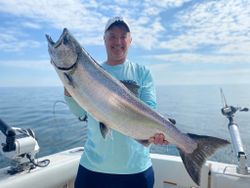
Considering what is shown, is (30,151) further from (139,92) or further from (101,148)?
(139,92)

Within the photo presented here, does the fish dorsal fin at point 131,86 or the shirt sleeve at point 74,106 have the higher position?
the fish dorsal fin at point 131,86

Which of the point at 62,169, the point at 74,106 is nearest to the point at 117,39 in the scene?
the point at 74,106

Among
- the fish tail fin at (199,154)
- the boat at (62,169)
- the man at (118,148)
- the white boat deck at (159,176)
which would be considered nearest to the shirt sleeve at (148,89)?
the man at (118,148)

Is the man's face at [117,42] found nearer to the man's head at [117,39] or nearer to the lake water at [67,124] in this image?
the man's head at [117,39]

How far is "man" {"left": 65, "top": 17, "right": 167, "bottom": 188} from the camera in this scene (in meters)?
2.79

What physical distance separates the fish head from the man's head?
676 mm

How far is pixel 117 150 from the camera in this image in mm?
2789

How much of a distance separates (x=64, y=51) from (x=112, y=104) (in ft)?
1.72

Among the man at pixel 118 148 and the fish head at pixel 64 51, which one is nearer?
the fish head at pixel 64 51

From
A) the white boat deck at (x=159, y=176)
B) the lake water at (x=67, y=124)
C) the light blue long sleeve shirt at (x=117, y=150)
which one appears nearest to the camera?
the light blue long sleeve shirt at (x=117, y=150)

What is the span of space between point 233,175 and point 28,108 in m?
9.80

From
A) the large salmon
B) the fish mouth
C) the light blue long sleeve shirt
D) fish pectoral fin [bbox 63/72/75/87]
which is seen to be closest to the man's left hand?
the large salmon

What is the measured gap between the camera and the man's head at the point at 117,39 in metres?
2.99

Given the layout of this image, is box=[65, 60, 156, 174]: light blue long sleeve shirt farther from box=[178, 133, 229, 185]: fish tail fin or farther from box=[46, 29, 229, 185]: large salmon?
box=[178, 133, 229, 185]: fish tail fin
